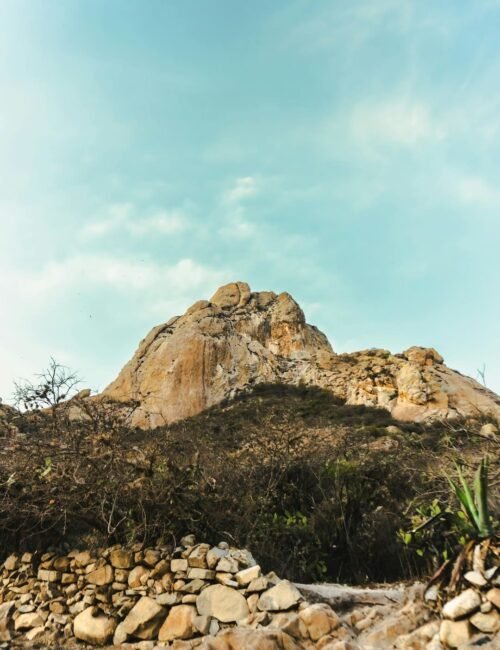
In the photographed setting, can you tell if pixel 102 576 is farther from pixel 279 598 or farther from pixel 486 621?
pixel 486 621

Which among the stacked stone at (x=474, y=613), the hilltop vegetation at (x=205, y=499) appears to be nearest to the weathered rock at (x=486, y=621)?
the stacked stone at (x=474, y=613)

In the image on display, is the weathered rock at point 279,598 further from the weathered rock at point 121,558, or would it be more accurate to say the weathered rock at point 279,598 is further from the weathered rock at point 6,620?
the weathered rock at point 6,620

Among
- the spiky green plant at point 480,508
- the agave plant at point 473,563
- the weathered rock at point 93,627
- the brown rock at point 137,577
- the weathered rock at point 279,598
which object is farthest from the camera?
the brown rock at point 137,577

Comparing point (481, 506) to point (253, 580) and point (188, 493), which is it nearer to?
point (253, 580)

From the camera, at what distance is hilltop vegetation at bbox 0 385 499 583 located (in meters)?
5.94

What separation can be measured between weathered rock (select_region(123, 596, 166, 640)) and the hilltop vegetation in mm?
747

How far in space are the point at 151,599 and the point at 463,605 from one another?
323 cm

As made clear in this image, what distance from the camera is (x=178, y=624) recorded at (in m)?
4.79

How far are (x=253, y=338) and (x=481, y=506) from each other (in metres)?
43.5

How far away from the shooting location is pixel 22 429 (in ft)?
24.8

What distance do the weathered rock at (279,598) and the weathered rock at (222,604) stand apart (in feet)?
0.75

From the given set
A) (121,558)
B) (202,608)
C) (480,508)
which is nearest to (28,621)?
(121,558)

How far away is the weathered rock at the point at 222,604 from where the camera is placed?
4645 millimetres

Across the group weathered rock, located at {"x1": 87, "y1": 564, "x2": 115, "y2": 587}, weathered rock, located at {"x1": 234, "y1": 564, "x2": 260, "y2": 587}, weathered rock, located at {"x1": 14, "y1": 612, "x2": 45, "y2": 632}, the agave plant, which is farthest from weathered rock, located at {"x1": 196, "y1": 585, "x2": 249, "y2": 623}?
weathered rock, located at {"x1": 14, "y1": 612, "x2": 45, "y2": 632}
